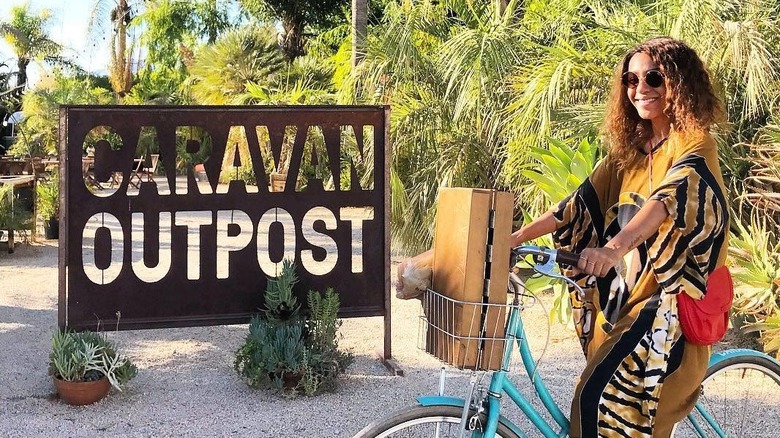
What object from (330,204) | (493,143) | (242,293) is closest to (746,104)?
(493,143)

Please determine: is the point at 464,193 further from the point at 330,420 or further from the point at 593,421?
the point at 330,420

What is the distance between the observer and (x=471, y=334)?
2244 mm

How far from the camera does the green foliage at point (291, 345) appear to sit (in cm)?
471

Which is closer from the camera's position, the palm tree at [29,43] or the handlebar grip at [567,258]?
the handlebar grip at [567,258]

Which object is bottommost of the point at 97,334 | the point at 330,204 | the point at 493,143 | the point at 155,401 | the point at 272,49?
the point at 155,401

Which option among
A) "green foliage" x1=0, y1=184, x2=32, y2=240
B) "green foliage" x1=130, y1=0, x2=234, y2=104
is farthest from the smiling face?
"green foliage" x1=130, y1=0, x2=234, y2=104

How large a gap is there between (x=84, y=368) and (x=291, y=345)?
1087mm

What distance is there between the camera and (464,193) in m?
2.27

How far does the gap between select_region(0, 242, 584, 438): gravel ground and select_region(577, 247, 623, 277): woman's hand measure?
230cm

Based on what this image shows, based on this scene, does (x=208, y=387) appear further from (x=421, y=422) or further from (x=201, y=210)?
(x=421, y=422)

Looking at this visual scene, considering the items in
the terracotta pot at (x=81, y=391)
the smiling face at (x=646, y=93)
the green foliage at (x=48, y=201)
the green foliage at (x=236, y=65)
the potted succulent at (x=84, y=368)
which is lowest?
the terracotta pot at (x=81, y=391)

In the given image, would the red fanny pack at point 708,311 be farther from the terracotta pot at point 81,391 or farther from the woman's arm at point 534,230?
the terracotta pot at point 81,391

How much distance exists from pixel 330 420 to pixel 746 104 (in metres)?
4.01

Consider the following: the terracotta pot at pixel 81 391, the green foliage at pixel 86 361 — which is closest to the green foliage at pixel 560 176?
the green foliage at pixel 86 361
